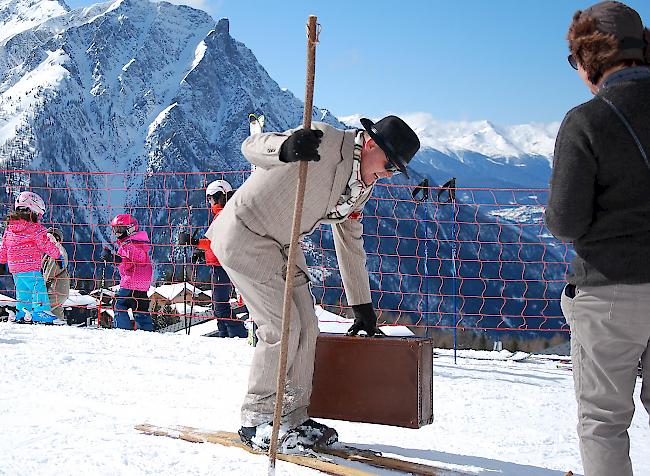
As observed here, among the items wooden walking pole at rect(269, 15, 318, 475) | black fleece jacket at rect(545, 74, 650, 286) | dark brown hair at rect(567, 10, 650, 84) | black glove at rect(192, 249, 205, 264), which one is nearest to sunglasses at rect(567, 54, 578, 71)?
dark brown hair at rect(567, 10, 650, 84)

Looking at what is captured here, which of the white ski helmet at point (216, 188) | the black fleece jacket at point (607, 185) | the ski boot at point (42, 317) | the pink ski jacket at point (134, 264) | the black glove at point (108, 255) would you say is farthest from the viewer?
the black glove at point (108, 255)

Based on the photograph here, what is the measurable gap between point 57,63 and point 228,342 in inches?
8093

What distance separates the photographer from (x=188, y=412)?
327 centimetres

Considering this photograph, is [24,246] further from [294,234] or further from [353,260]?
[294,234]

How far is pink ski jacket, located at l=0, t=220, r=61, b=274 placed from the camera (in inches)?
274

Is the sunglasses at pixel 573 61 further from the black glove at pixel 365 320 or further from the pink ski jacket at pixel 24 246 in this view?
the pink ski jacket at pixel 24 246

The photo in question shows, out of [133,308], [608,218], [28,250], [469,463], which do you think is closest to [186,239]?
[133,308]

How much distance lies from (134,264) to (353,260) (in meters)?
4.55

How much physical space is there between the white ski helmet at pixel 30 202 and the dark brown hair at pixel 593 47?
6341 mm

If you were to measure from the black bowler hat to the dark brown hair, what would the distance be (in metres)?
0.74

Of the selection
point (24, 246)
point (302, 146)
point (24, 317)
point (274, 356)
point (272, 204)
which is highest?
point (302, 146)

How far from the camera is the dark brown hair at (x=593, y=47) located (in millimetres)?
1731

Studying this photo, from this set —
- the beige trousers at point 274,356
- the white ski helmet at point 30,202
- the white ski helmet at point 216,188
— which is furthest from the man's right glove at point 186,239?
the beige trousers at point 274,356

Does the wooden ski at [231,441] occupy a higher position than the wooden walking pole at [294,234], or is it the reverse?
the wooden walking pole at [294,234]
